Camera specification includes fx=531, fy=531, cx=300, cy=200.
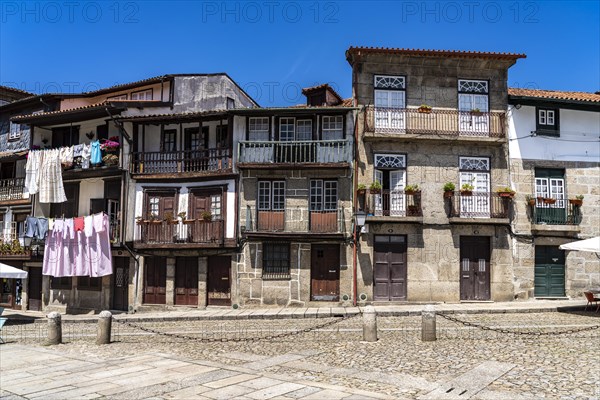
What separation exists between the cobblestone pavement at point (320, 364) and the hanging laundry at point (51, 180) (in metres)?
9.43

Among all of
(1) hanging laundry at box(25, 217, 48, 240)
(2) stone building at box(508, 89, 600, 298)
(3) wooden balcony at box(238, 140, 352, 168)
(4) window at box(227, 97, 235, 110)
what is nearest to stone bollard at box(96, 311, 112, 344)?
(3) wooden balcony at box(238, 140, 352, 168)

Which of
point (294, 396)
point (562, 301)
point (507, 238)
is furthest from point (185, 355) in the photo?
point (562, 301)

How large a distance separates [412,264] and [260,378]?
42.2ft

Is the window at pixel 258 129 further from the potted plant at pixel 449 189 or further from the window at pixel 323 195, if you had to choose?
the potted plant at pixel 449 189

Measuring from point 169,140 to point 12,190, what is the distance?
9.34 metres

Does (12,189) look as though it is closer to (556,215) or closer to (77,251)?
(77,251)

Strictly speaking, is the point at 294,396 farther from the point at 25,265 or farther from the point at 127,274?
the point at 25,265

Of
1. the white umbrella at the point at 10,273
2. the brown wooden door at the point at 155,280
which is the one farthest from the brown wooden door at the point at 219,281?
the white umbrella at the point at 10,273

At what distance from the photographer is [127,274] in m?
22.4

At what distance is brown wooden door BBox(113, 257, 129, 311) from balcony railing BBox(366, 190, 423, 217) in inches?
415

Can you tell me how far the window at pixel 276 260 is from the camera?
2062 cm

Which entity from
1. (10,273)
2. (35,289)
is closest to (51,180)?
(35,289)

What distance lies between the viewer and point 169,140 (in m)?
22.7

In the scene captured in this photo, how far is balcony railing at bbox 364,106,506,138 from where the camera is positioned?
20.6 metres
